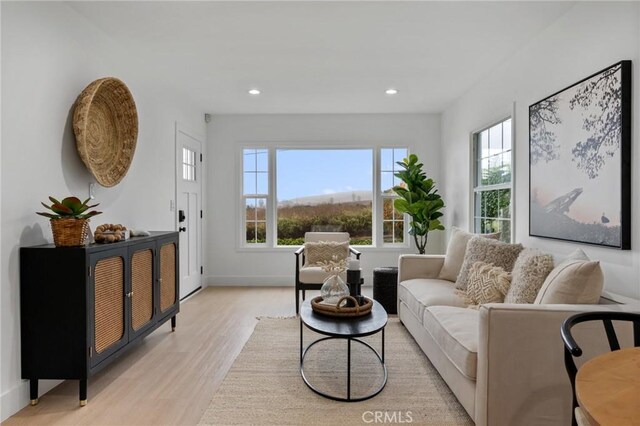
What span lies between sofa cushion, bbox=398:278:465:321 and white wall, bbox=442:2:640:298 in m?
0.77

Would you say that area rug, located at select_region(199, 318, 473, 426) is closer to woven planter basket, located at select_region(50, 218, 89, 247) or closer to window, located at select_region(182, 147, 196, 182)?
woven planter basket, located at select_region(50, 218, 89, 247)

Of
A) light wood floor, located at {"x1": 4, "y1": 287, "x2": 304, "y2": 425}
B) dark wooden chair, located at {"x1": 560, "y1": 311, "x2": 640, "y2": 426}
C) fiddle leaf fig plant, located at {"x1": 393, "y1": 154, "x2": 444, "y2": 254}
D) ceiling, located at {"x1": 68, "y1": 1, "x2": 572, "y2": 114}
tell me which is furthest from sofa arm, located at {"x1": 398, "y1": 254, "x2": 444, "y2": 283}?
dark wooden chair, located at {"x1": 560, "y1": 311, "x2": 640, "y2": 426}

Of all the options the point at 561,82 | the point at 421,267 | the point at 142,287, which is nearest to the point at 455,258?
the point at 421,267

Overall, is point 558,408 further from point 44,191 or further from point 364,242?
point 364,242

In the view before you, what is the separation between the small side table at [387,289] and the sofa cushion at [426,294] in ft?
1.26

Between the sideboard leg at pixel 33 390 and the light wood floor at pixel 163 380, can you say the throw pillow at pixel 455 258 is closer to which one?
the light wood floor at pixel 163 380

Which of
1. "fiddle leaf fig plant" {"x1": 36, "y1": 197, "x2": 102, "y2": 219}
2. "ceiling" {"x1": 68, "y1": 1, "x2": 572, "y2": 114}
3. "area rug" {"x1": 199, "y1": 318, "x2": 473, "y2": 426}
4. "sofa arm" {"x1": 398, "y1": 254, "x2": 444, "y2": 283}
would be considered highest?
"ceiling" {"x1": 68, "y1": 1, "x2": 572, "y2": 114}

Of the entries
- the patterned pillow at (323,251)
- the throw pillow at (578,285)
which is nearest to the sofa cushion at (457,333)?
the throw pillow at (578,285)

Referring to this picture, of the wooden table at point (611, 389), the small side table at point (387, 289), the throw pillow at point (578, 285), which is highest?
the throw pillow at point (578, 285)

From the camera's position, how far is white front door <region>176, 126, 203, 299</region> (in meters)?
4.37

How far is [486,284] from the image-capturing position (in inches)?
99.9

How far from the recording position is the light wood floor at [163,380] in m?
2.01

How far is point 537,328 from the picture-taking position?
1.67 m

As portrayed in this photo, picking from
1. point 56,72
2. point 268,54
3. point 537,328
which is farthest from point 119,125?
point 537,328
